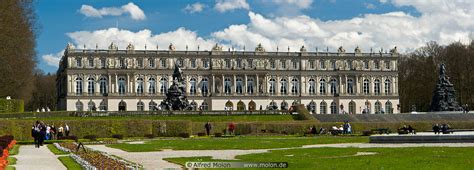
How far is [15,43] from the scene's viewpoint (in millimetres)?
56531

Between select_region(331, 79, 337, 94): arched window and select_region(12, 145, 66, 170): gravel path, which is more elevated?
select_region(331, 79, 337, 94): arched window

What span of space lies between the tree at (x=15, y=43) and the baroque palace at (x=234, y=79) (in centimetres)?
3862

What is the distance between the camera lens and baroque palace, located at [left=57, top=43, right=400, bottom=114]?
111m

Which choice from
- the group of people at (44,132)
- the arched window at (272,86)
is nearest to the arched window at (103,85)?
the arched window at (272,86)

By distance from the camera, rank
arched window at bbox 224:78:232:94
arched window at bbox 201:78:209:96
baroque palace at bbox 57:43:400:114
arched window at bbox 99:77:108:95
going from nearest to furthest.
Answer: baroque palace at bbox 57:43:400:114
arched window at bbox 99:77:108:95
arched window at bbox 201:78:209:96
arched window at bbox 224:78:232:94

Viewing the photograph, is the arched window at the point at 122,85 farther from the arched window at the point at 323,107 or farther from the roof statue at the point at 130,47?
the arched window at the point at 323,107

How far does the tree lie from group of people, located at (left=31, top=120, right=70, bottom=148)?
25.5ft

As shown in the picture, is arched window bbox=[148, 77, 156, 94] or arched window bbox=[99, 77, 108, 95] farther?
arched window bbox=[148, 77, 156, 94]

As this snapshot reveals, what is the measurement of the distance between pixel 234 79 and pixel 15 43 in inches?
2433

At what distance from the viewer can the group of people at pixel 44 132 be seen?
131 feet

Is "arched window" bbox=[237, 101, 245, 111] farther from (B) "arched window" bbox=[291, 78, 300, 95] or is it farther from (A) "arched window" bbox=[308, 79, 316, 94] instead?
(A) "arched window" bbox=[308, 79, 316, 94]

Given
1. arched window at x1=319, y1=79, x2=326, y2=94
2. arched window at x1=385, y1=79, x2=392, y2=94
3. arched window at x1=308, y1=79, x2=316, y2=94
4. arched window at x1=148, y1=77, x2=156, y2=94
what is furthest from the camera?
arched window at x1=385, y1=79, x2=392, y2=94

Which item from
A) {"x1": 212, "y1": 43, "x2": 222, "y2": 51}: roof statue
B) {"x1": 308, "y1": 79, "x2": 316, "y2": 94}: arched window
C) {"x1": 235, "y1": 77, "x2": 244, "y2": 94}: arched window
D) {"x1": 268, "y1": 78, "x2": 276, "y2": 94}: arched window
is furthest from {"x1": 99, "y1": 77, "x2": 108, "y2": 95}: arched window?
{"x1": 308, "y1": 79, "x2": 316, "y2": 94}: arched window

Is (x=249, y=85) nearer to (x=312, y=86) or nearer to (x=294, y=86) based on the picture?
(x=294, y=86)
